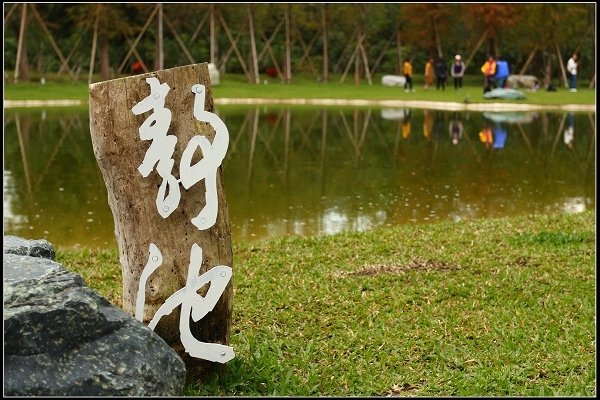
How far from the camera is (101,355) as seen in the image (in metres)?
3.75

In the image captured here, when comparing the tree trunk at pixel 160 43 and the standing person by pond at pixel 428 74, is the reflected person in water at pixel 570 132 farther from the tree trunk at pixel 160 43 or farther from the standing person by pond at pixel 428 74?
the tree trunk at pixel 160 43

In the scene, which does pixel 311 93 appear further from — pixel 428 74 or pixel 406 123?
pixel 406 123

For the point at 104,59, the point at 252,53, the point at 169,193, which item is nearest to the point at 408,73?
the point at 252,53

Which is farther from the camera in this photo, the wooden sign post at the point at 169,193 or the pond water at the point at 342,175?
the pond water at the point at 342,175


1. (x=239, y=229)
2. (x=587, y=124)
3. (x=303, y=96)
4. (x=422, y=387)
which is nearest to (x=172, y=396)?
(x=422, y=387)

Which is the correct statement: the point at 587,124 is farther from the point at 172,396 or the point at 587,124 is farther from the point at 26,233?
the point at 172,396

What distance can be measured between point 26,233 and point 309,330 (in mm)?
4604

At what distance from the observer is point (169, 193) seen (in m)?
4.16

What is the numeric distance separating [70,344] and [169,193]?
826mm

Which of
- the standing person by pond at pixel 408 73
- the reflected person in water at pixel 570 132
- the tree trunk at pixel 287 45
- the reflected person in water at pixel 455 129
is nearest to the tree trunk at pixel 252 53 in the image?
the tree trunk at pixel 287 45

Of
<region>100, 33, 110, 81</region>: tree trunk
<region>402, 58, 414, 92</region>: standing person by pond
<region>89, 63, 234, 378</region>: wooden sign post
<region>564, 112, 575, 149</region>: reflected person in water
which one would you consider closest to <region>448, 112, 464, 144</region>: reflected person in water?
<region>564, 112, 575, 149</region>: reflected person in water

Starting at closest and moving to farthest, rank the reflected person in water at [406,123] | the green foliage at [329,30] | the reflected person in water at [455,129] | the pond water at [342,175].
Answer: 1. the pond water at [342,175]
2. the reflected person in water at [455,129]
3. the reflected person in water at [406,123]
4. the green foliage at [329,30]

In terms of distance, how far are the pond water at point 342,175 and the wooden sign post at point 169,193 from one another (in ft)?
14.6

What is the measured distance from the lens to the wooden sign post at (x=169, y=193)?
4.12 meters
